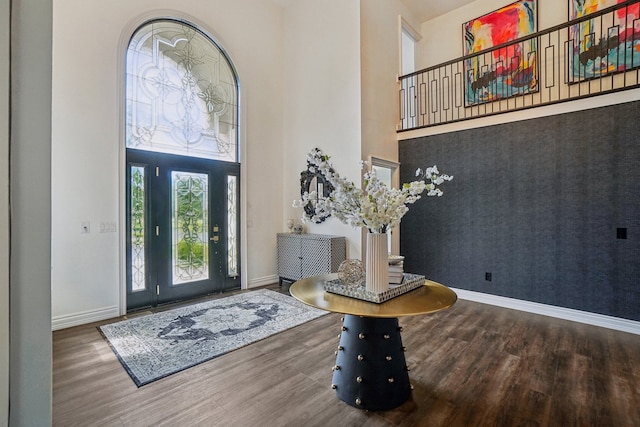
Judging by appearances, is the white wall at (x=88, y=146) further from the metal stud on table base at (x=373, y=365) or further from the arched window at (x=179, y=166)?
the metal stud on table base at (x=373, y=365)

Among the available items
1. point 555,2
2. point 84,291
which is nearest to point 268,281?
point 84,291

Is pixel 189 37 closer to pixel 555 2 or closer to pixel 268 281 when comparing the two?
pixel 268 281

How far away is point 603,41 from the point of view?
4426 millimetres

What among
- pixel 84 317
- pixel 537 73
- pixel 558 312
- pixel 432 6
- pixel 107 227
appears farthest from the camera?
pixel 432 6

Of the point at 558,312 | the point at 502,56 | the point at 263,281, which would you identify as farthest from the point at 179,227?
the point at 502,56

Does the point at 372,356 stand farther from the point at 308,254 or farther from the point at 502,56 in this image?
the point at 502,56

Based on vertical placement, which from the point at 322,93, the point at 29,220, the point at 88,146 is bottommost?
the point at 29,220

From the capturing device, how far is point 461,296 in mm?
4777

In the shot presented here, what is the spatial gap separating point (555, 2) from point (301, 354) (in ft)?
21.9

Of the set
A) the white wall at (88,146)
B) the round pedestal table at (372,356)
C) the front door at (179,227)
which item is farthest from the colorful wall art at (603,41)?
the white wall at (88,146)

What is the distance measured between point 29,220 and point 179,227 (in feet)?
12.6

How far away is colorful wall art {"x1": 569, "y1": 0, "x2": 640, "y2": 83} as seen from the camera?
4172mm

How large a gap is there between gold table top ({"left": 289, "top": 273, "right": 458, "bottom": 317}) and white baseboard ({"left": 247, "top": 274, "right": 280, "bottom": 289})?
3.17 m
